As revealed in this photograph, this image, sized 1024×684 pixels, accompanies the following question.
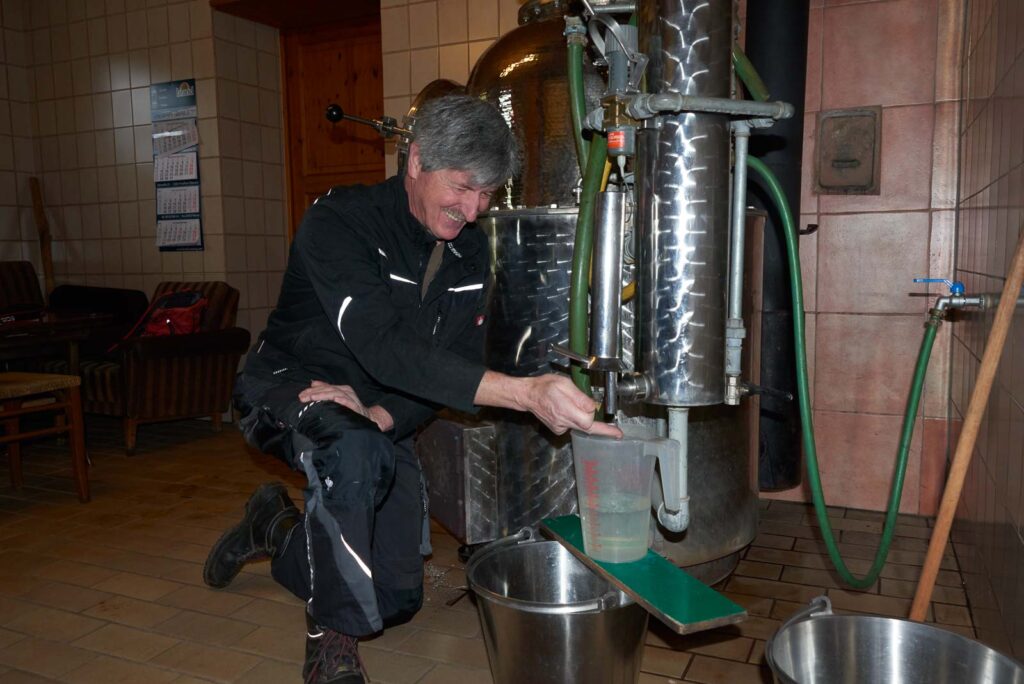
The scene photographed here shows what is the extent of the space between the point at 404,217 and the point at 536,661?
96cm

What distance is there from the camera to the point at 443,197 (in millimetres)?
1662

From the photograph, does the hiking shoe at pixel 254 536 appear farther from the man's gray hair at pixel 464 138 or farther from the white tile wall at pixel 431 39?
the white tile wall at pixel 431 39

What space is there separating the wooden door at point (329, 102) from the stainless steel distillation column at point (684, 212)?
126 inches

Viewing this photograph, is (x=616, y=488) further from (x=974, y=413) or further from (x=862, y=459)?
(x=862, y=459)

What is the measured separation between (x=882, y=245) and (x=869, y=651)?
1660mm

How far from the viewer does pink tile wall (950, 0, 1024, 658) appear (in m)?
1.39

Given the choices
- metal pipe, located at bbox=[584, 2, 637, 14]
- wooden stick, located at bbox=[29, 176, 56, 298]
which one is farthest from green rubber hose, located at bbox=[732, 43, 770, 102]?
wooden stick, located at bbox=[29, 176, 56, 298]

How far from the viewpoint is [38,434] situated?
9.01 feet

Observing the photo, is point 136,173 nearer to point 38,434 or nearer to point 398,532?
point 38,434

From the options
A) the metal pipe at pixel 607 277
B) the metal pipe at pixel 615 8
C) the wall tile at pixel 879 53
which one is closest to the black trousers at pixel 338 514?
the metal pipe at pixel 607 277

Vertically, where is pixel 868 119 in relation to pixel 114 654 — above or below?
above

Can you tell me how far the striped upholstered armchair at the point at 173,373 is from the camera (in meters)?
3.57

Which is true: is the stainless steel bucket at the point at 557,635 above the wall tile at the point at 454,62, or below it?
below

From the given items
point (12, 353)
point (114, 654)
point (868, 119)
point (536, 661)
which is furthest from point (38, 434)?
point (868, 119)
